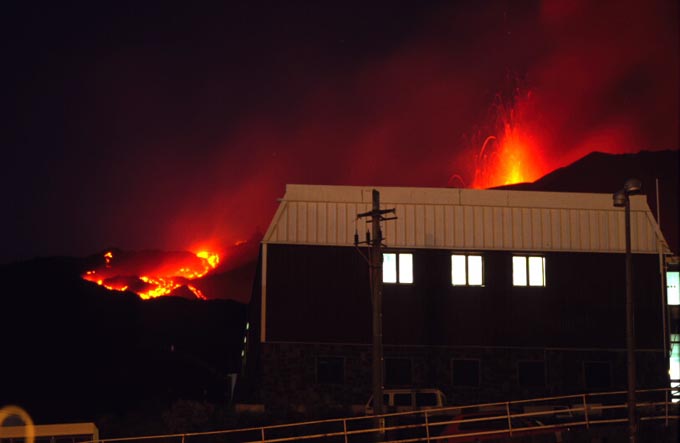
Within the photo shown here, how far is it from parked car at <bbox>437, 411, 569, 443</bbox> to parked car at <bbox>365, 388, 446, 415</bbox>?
16.5ft

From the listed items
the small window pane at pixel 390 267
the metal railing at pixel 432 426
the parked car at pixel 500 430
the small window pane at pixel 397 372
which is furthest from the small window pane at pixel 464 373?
the parked car at pixel 500 430

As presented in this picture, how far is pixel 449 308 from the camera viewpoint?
42.2m

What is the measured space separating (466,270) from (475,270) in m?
0.40

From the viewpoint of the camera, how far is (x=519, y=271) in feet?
142

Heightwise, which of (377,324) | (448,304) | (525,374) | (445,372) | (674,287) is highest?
(674,287)

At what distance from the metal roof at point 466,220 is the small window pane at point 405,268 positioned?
20.2 inches

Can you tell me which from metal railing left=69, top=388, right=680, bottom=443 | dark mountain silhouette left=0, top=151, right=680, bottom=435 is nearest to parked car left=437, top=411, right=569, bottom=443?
metal railing left=69, top=388, right=680, bottom=443

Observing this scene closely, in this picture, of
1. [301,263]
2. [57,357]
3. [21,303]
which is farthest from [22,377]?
[301,263]

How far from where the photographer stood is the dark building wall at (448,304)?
41562 mm

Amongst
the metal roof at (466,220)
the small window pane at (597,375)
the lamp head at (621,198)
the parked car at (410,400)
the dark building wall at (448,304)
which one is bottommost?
the parked car at (410,400)

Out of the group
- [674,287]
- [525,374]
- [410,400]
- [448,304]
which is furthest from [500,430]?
[674,287]

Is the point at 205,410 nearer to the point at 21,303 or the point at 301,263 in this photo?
the point at 301,263

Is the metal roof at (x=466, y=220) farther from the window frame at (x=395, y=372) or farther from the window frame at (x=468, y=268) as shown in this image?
the window frame at (x=395, y=372)

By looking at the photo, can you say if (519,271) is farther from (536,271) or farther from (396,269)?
(396,269)
